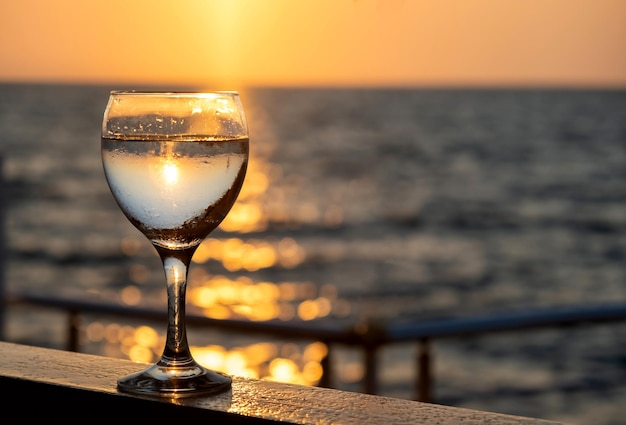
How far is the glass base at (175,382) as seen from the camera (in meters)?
0.79

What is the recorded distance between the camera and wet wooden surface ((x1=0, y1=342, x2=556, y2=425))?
2.34 feet

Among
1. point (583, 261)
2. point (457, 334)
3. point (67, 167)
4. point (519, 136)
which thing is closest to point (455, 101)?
point (519, 136)

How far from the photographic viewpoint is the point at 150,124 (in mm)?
892

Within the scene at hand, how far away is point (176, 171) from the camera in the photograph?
0.87m

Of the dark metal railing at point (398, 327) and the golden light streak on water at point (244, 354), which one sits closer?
the dark metal railing at point (398, 327)

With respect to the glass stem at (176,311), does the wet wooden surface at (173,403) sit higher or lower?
lower

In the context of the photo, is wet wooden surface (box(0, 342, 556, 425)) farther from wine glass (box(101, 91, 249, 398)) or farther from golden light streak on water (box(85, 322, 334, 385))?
golden light streak on water (box(85, 322, 334, 385))

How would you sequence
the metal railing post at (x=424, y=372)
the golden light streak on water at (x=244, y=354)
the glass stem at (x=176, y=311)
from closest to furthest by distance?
the glass stem at (x=176, y=311)
the metal railing post at (x=424, y=372)
the golden light streak on water at (x=244, y=354)

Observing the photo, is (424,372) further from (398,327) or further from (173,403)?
(173,403)

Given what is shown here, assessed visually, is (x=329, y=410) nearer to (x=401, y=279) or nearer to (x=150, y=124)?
(x=150, y=124)

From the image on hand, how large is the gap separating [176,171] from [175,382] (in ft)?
0.59

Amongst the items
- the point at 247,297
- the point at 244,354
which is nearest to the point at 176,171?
the point at 244,354

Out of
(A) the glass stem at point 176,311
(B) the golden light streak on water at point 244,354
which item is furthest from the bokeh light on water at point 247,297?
Result: (A) the glass stem at point 176,311

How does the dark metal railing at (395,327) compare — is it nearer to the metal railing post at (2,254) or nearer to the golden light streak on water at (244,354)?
the metal railing post at (2,254)
